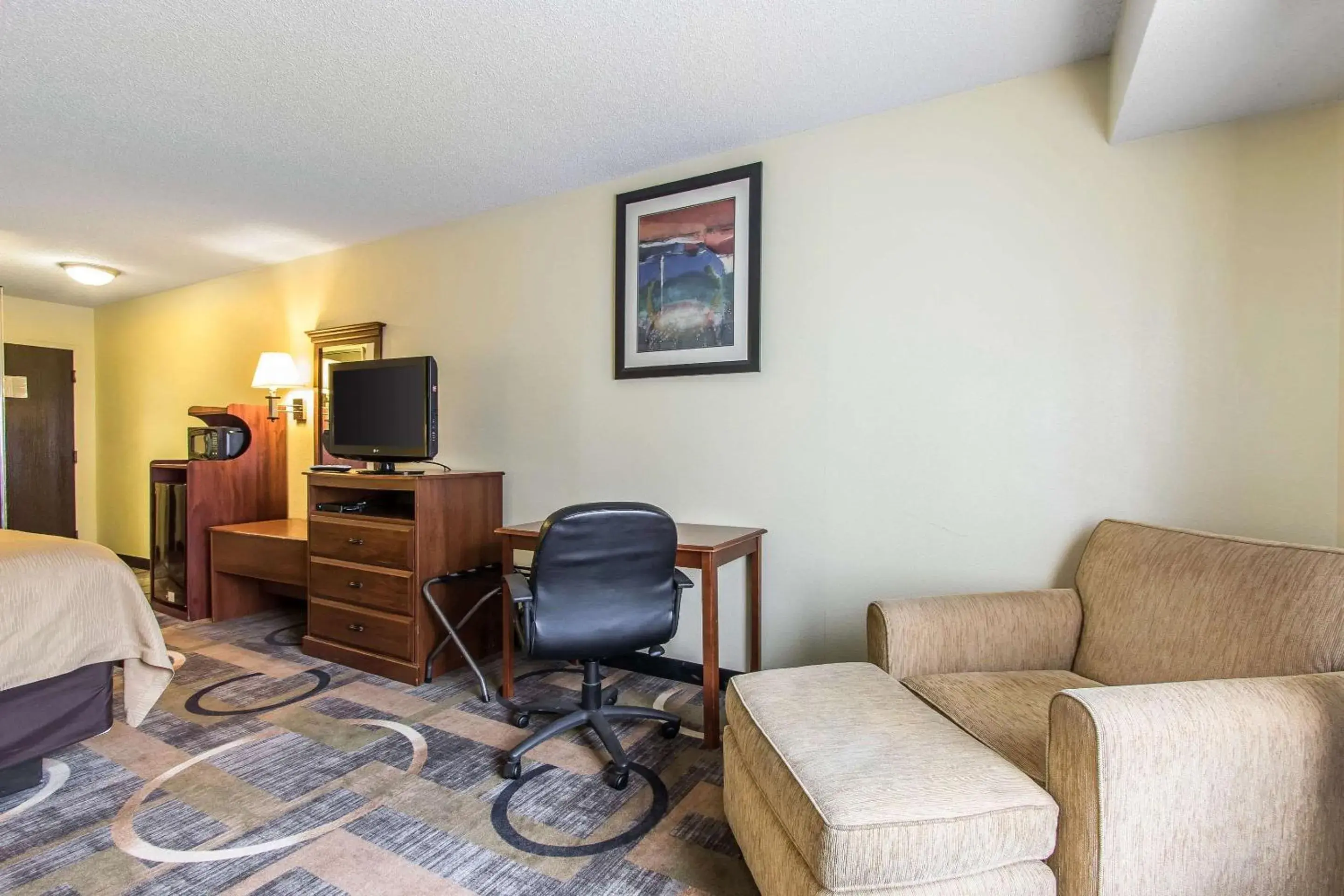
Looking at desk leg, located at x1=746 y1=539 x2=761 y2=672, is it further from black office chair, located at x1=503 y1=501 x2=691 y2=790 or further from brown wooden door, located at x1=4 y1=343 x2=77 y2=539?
brown wooden door, located at x1=4 y1=343 x2=77 y2=539

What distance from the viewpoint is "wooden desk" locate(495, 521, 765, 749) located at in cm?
214

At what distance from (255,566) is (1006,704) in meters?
3.94

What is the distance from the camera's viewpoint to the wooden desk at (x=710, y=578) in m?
2.14

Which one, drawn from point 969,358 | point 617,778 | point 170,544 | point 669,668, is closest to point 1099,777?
point 617,778

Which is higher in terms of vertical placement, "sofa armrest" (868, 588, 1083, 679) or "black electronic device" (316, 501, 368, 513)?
"black electronic device" (316, 501, 368, 513)

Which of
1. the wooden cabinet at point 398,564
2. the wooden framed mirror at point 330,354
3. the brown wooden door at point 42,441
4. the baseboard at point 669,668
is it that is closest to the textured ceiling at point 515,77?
the wooden framed mirror at point 330,354

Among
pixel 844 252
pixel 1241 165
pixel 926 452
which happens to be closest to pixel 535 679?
pixel 926 452

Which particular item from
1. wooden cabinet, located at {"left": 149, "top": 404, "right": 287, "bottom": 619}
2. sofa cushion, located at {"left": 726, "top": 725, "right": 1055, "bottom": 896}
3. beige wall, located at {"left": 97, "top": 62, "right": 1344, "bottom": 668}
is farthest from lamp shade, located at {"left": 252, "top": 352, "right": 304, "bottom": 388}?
sofa cushion, located at {"left": 726, "top": 725, "right": 1055, "bottom": 896}

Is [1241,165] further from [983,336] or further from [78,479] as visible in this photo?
[78,479]

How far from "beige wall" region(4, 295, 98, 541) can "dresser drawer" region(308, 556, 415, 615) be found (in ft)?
14.0

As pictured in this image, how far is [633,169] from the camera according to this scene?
2.91m

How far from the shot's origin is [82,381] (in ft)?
18.6

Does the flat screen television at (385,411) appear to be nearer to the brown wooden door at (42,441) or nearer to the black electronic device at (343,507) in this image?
the black electronic device at (343,507)

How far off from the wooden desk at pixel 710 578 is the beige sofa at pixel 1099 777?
595 millimetres
